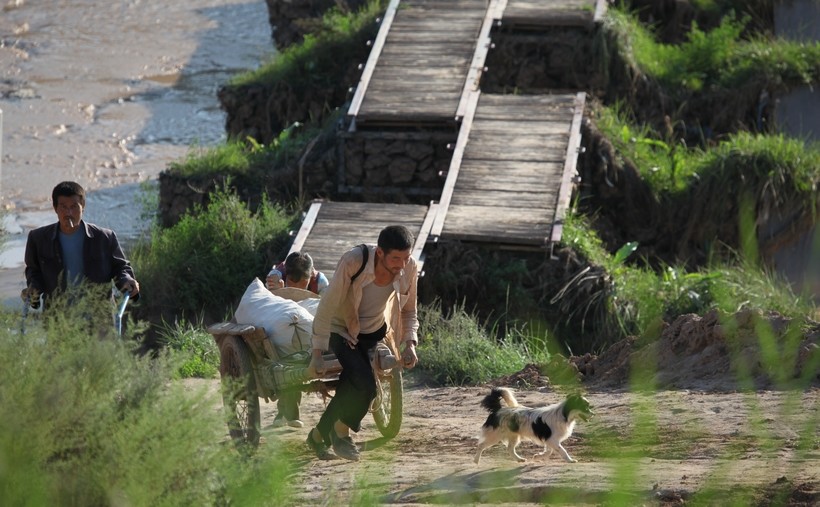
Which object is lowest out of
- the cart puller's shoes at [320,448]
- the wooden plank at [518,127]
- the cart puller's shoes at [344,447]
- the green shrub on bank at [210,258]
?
the green shrub on bank at [210,258]

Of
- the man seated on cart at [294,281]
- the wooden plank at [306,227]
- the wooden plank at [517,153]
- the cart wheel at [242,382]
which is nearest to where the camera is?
the cart wheel at [242,382]

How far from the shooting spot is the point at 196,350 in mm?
11766

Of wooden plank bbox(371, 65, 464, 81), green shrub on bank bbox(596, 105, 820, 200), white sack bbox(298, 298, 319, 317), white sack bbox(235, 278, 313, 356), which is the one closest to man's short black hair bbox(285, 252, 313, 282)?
white sack bbox(298, 298, 319, 317)

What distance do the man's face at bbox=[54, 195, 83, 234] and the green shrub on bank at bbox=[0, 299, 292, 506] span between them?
2325mm

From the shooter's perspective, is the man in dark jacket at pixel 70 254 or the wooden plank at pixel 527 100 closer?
the man in dark jacket at pixel 70 254

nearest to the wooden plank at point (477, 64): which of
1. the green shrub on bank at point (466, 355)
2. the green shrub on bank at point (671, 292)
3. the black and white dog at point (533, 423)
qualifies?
the green shrub on bank at point (671, 292)

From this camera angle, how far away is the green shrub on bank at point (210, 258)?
1424cm

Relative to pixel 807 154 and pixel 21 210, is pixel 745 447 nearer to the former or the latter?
pixel 807 154

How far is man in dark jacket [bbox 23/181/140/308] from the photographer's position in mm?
8281

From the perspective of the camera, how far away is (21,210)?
20594 mm

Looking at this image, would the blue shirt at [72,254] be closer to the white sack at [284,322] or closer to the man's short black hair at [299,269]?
the white sack at [284,322]

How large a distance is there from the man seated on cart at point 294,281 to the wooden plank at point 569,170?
4.93 m

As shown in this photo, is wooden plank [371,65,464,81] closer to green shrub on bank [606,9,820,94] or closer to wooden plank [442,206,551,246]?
green shrub on bank [606,9,820,94]

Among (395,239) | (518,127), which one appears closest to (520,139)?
(518,127)
